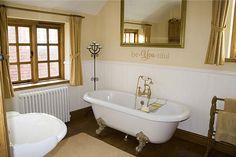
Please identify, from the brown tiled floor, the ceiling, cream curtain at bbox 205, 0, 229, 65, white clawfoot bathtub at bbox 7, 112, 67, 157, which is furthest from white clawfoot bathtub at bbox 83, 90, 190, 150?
the ceiling

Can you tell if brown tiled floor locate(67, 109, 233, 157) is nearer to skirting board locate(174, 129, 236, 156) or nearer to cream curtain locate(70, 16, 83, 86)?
skirting board locate(174, 129, 236, 156)

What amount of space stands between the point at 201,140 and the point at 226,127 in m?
0.71

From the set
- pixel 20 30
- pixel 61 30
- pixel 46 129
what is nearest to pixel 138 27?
pixel 61 30

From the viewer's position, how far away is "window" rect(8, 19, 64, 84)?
10.5ft

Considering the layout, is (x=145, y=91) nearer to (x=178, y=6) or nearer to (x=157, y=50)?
(x=157, y=50)

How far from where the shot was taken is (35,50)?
11.2 feet

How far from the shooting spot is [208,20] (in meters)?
2.79

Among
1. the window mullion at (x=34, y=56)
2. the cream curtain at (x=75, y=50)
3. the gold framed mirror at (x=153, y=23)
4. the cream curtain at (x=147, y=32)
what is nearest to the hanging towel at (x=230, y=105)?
the gold framed mirror at (x=153, y=23)

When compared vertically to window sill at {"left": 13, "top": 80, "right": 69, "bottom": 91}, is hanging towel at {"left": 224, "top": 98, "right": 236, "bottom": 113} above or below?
below

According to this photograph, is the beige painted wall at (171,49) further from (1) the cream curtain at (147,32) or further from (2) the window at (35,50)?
(2) the window at (35,50)

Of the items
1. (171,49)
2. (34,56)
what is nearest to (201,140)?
(171,49)

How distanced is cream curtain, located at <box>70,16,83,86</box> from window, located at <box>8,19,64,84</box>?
275 mm

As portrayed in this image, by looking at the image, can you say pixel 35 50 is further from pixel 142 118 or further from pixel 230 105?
pixel 230 105

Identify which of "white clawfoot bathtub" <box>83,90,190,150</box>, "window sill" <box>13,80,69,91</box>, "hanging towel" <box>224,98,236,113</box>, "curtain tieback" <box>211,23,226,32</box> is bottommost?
"white clawfoot bathtub" <box>83,90,190,150</box>
